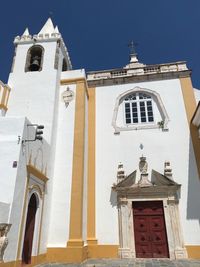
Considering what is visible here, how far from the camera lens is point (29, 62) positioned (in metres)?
11.9

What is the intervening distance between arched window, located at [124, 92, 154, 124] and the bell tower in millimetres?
3693

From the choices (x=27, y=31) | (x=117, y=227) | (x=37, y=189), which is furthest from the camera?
(x=27, y=31)

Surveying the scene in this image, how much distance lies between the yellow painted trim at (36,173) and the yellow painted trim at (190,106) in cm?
644

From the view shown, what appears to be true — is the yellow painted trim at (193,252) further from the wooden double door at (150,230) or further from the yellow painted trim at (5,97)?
the yellow painted trim at (5,97)

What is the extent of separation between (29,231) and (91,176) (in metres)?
3.59

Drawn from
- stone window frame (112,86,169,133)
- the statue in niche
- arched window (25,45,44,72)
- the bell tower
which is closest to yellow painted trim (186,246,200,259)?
the statue in niche

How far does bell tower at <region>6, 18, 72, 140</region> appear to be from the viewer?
1008cm

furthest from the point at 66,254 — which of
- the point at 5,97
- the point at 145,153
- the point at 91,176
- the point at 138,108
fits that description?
the point at 138,108

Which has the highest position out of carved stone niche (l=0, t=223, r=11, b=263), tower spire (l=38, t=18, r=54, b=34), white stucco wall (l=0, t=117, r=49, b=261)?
tower spire (l=38, t=18, r=54, b=34)

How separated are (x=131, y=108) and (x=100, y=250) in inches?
267

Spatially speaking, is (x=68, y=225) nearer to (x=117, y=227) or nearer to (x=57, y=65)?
(x=117, y=227)

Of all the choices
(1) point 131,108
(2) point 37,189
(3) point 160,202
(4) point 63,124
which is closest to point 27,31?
Answer: (4) point 63,124

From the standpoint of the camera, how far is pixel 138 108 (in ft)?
37.7

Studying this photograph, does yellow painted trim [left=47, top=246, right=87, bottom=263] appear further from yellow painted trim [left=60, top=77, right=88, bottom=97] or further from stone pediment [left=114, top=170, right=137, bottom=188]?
yellow painted trim [left=60, top=77, right=88, bottom=97]
